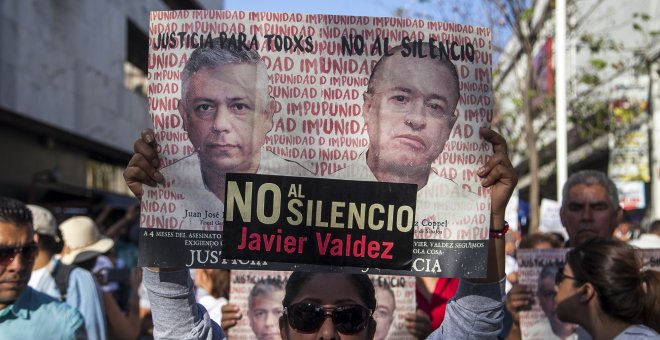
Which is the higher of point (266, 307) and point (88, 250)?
point (88, 250)

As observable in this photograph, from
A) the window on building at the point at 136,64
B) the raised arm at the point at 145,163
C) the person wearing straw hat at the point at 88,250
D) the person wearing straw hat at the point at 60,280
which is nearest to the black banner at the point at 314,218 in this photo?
the raised arm at the point at 145,163

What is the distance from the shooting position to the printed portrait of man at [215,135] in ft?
10.6

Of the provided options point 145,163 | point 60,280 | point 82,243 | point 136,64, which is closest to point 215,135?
point 145,163

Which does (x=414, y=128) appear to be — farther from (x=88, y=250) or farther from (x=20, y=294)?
(x=88, y=250)

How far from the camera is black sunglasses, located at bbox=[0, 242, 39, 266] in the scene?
4633mm

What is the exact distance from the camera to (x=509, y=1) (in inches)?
725

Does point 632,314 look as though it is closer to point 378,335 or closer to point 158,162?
point 378,335

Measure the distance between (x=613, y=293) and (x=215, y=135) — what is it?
192cm

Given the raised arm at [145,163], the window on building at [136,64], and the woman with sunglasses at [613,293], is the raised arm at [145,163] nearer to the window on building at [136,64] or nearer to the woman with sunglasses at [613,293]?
the woman with sunglasses at [613,293]

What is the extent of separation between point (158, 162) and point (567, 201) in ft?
10.7

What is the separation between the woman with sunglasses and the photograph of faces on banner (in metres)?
1.12

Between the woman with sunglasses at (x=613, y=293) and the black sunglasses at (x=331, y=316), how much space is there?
50.2 inches

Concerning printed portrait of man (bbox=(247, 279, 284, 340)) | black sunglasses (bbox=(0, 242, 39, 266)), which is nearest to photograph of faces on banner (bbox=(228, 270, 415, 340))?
printed portrait of man (bbox=(247, 279, 284, 340))

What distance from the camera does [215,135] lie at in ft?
10.6
